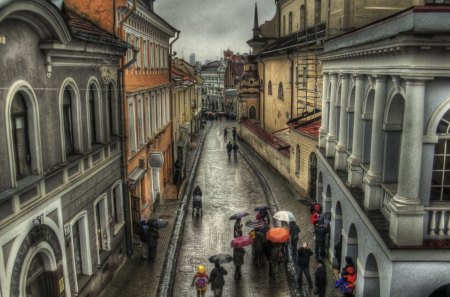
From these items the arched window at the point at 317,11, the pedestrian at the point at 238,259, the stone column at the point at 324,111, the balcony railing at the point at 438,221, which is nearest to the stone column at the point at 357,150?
the balcony railing at the point at 438,221

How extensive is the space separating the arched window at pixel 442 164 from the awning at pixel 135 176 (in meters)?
10.4

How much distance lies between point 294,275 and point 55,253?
775 centimetres

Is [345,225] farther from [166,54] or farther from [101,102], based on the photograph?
[166,54]

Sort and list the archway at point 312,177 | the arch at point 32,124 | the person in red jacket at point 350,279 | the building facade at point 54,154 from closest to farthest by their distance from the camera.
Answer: the building facade at point 54,154 → the arch at point 32,124 → the person in red jacket at point 350,279 → the archway at point 312,177

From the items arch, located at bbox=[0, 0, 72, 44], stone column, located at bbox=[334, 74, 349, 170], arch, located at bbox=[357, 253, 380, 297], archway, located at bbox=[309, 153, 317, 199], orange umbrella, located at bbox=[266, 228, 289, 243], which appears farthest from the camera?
archway, located at bbox=[309, 153, 317, 199]

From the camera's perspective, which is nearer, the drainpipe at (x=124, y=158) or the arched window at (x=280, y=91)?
the drainpipe at (x=124, y=158)

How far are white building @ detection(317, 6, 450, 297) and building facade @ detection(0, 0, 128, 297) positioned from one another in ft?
22.6

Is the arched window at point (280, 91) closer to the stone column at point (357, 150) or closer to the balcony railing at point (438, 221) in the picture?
the stone column at point (357, 150)

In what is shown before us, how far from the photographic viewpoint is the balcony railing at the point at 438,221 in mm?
9359

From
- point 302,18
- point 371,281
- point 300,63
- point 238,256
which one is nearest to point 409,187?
point 371,281

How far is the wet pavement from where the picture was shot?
1433 cm

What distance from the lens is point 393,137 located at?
35.9 feet

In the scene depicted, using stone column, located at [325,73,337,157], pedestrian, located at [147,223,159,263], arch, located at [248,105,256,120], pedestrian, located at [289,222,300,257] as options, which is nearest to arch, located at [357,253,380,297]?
pedestrian, located at [289,222,300,257]

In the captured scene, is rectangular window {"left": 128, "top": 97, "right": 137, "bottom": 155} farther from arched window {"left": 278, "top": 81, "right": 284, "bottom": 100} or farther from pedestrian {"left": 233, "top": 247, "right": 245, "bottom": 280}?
arched window {"left": 278, "top": 81, "right": 284, "bottom": 100}
